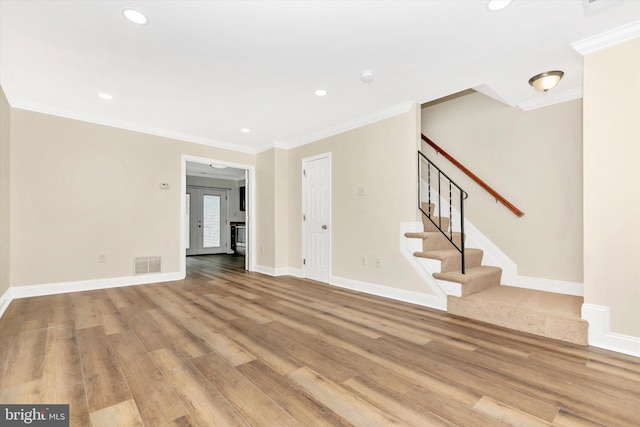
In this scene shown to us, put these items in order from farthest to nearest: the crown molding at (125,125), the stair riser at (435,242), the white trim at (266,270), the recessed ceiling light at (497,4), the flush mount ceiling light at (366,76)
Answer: the white trim at (266,270)
the crown molding at (125,125)
the stair riser at (435,242)
the flush mount ceiling light at (366,76)
the recessed ceiling light at (497,4)

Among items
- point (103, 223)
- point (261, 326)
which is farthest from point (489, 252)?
point (103, 223)

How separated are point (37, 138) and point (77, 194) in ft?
2.74

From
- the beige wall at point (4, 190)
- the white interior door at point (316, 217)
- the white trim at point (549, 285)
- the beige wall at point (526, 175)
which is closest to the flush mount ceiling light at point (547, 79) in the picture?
the beige wall at point (526, 175)

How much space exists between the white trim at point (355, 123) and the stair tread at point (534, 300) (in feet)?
7.85

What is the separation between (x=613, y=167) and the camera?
92.0 inches

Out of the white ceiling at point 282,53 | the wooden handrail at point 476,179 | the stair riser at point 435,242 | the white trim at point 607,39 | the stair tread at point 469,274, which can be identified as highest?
the white ceiling at point 282,53

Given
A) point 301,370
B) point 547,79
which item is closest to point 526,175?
point 547,79

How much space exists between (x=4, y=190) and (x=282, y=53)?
3616 millimetres

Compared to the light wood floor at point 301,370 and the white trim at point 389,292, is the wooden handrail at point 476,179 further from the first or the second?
the light wood floor at point 301,370

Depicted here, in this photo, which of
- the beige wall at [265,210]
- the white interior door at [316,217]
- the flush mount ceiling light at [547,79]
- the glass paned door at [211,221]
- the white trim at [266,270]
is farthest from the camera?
the glass paned door at [211,221]

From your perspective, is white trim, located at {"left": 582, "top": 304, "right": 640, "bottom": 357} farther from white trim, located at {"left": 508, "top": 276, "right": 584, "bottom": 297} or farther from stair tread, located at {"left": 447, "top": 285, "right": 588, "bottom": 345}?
white trim, located at {"left": 508, "top": 276, "right": 584, "bottom": 297}

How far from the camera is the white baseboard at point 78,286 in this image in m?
3.70

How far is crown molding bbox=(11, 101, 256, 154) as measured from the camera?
3.90 meters

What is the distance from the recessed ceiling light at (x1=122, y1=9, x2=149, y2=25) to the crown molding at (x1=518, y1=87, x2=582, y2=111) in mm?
4165
